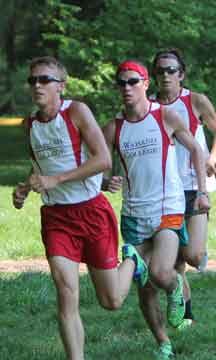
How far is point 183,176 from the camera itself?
8.59m

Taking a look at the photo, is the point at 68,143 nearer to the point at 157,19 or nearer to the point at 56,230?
the point at 56,230

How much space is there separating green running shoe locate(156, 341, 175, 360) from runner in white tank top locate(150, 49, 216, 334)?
46.6 inches

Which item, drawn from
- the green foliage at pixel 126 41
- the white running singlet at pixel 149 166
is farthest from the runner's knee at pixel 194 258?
the green foliage at pixel 126 41

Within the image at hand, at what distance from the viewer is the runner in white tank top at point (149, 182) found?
7.34 metres

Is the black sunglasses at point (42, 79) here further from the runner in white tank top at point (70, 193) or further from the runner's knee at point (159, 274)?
the runner's knee at point (159, 274)

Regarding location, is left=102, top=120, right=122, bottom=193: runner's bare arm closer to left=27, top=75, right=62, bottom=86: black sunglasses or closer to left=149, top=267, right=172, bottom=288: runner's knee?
left=149, top=267, right=172, bottom=288: runner's knee

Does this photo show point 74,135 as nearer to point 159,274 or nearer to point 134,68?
point 134,68

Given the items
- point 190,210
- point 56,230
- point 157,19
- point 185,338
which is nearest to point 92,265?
point 56,230

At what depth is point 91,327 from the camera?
834cm

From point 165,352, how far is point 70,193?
127 centimetres

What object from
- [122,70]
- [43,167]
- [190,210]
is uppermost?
[122,70]

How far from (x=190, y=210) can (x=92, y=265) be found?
1.93m

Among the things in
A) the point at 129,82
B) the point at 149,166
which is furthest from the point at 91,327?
the point at 129,82

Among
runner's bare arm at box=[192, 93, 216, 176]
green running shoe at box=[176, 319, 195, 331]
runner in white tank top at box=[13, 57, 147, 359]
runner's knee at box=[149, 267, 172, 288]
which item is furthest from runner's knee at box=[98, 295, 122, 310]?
runner's bare arm at box=[192, 93, 216, 176]
